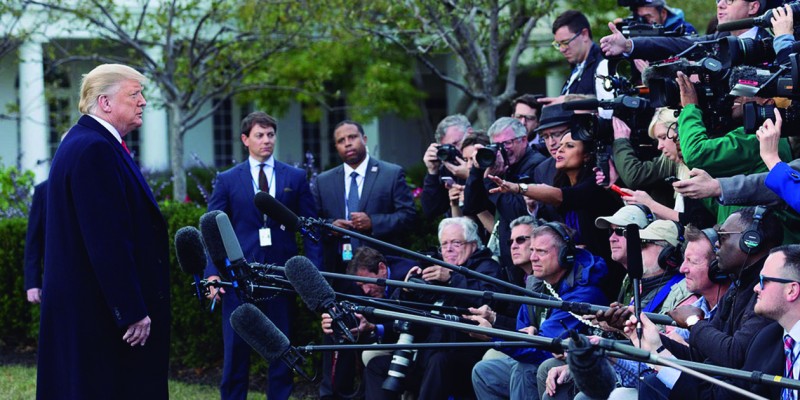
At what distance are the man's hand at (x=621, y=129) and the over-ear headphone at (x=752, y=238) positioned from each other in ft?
5.61

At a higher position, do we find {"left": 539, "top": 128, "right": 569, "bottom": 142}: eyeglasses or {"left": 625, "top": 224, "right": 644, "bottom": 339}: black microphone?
{"left": 539, "top": 128, "right": 569, "bottom": 142}: eyeglasses

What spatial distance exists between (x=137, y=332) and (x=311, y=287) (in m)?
1.48

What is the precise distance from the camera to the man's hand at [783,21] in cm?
614

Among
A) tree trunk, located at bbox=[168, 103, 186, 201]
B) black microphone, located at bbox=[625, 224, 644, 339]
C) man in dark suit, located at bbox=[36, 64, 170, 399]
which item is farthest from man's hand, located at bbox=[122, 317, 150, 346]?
tree trunk, located at bbox=[168, 103, 186, 201]

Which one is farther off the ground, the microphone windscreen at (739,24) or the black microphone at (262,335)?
the microphone windscreen at (739,24)

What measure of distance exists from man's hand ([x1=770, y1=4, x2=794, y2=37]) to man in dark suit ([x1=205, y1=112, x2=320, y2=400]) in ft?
13.4

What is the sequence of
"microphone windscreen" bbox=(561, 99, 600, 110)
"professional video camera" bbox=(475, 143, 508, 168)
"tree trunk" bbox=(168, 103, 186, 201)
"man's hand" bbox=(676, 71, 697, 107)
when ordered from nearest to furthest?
1. "man's hand" bbox=(676, 71, 697, 107)
2. "microphone windscreen" bbox=(561, 99, 600, 110)
3. "professional video camera" bbox=(475, 143, 508, 168)
4. "tree trunk" bbox=(168, 103, 186, 201)

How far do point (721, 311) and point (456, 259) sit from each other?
2.78 m

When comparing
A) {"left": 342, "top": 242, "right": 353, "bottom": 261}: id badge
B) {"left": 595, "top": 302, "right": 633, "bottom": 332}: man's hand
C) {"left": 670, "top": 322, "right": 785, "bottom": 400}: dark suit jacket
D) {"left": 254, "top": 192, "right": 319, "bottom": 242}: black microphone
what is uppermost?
{"left": 254, "top": 192, "right": 319, "bottom": 242}: black microphone

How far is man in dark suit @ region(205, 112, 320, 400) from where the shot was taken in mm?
8805

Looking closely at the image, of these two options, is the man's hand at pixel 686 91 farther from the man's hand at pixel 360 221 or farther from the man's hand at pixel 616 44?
the man's hand at pixel 360 221

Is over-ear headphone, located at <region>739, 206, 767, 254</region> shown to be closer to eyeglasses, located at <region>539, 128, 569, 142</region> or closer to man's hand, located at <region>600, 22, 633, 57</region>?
man's hand, located at <region>600, 22, 633, 57</region>

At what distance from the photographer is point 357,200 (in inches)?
377

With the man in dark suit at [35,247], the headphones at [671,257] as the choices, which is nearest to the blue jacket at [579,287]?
the headphones at [671,257]
